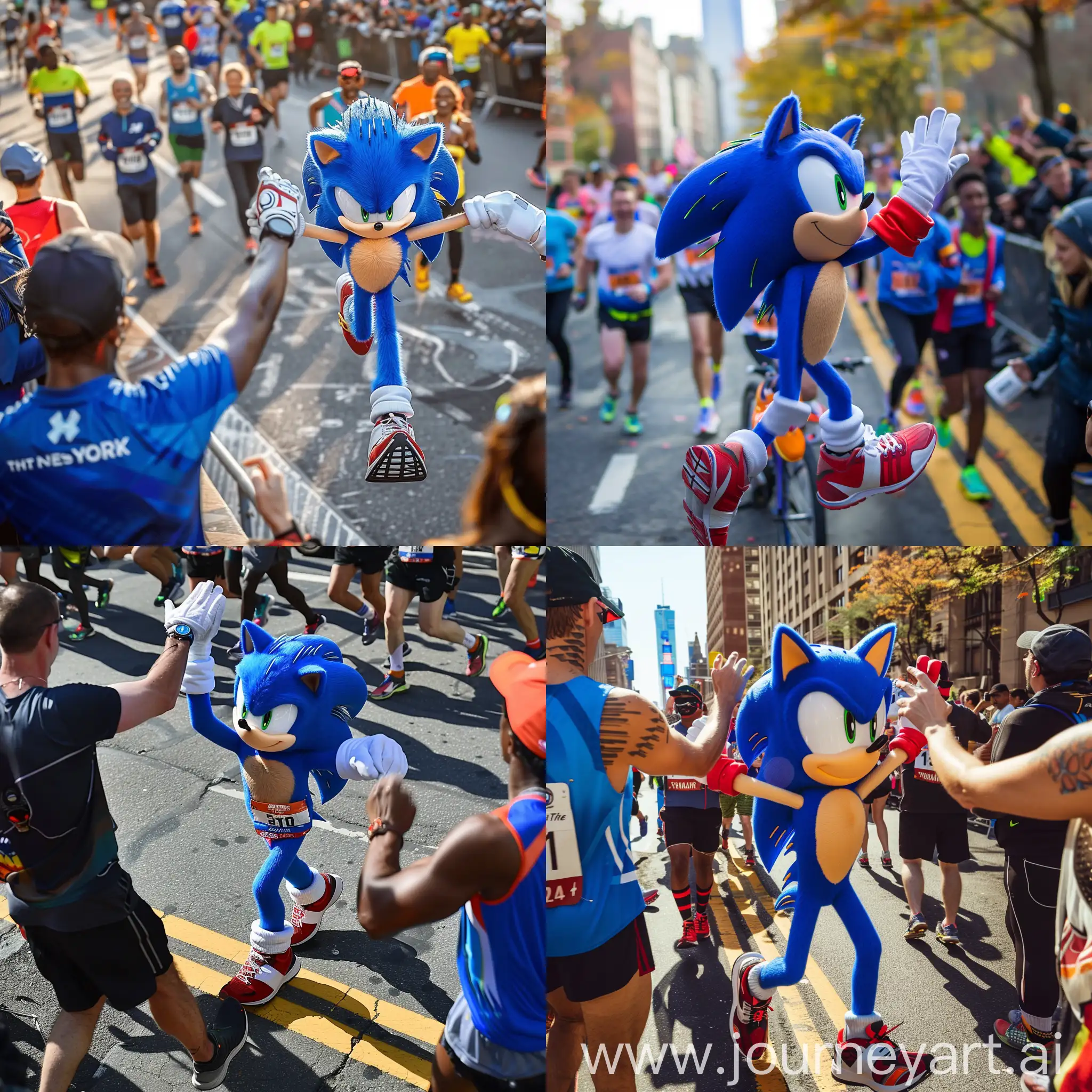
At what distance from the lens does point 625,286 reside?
8.73 meters

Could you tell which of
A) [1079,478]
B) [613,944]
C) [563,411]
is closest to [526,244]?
[613,944]

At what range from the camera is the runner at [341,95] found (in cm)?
420

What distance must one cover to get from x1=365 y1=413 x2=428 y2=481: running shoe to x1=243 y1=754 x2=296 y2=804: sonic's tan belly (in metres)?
1.08

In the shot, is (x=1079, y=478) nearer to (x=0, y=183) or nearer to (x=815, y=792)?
(x=815, y=792)

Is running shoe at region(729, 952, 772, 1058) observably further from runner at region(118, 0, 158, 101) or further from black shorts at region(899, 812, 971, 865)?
runner at region(118, 0, 158, 101)

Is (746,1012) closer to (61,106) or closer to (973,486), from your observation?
(973,486)

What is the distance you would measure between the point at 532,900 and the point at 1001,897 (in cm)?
156

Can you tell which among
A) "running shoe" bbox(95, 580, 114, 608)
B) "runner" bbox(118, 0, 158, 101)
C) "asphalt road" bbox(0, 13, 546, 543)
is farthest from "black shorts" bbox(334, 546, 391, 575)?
"runner" bbox(118, 0, 158, 101)

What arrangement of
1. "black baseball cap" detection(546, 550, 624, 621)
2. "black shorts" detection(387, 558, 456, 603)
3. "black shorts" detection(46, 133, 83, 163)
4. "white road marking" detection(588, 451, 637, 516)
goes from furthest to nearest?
1. "black shorts" detection(46, 133, 83, 163)
2. "white road marking" detection(588, 451, 637, 516)
3. "black shorts" detection(387, 558, 456, 603)
4. "black baseball cap" detection(546, 550, 624, 621)

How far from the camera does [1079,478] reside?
24.1ft

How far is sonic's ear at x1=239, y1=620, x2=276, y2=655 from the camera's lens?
378cm

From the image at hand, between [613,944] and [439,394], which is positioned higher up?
[439,394]

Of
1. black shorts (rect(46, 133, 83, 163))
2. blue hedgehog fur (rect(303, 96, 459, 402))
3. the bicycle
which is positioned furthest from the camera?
black shorts (rect(46, 133, 83, 163))

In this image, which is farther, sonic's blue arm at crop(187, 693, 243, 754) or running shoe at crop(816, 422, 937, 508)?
sonic's blue arm at crop(187, 693, 243, 754)
